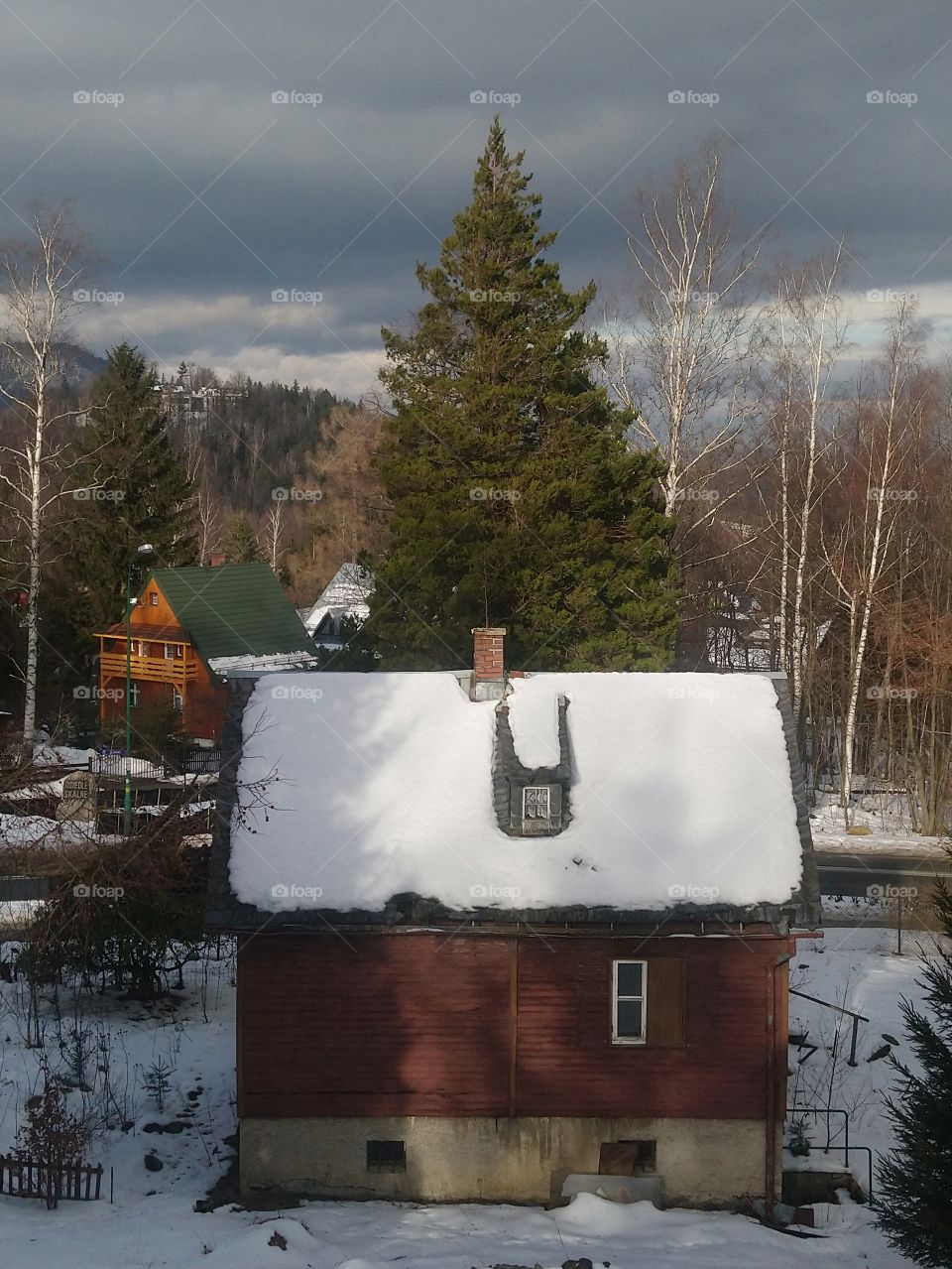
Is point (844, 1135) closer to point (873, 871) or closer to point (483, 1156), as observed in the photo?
point (483, 1156)

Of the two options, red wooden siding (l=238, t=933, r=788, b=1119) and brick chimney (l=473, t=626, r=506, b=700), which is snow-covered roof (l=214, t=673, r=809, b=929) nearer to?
brick chimney (l=473, t=626, r=506, b=700)

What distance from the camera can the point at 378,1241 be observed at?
12758mm

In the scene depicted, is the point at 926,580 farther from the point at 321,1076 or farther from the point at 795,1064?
the point at 321,1076

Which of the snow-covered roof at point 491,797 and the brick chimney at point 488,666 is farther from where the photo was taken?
the brick chimney at point 488,666

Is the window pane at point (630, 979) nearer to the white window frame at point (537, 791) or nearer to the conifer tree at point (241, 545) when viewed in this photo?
the white window frame at point (537, 791)

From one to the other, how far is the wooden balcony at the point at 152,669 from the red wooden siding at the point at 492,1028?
28329 millimetres

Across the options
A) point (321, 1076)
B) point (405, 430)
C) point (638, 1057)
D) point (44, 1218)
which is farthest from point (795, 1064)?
point (405, 430)

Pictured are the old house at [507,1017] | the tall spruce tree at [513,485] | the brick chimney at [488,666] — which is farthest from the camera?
the tall spruce tree at [513,485]

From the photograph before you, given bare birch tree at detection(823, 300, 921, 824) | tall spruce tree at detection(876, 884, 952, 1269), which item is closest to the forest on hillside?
bare birch tree at detection(823, 300, 921, 824)

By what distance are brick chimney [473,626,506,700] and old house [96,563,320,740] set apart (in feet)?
80.2

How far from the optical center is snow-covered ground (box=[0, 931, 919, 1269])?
12.0m

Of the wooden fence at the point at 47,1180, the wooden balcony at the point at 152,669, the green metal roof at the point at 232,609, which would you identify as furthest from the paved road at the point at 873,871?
the wooden balcony at the point at 152,669

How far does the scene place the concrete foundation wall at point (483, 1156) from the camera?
1438cm

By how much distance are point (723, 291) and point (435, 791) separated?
21000 mm
